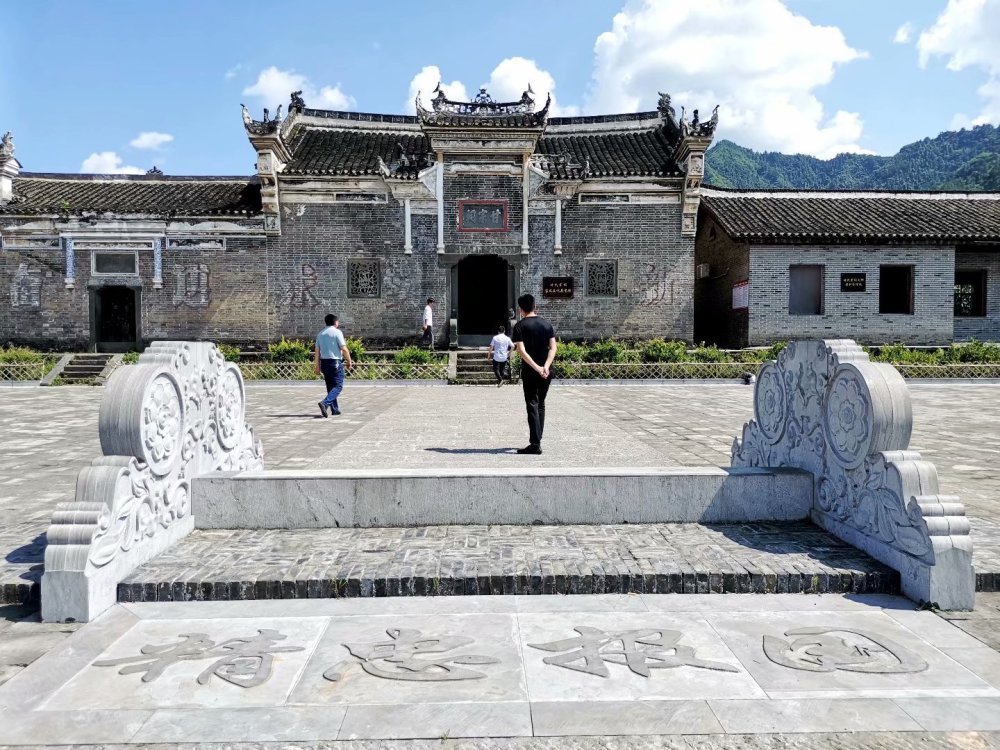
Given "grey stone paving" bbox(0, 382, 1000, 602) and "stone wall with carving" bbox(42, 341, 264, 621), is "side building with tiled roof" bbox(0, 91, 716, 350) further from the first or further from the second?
"stone wall with carving" bbox(42, 341, 264, 621)

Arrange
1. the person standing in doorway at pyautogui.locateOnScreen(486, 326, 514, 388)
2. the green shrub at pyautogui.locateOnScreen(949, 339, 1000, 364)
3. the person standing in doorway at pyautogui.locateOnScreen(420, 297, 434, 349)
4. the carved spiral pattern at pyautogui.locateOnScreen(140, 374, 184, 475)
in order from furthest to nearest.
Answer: the person standing in doorway at pyautogui.locateOnScreen(420, 297, 434, 349) < the green shrub at pyautogui.locateOnScreen(949, 339, 1000, 364) < the person standing in doorway at pyautogui.locateOnScreen(486, 326, 514, 388) < the carved spiral pattern at pyautogui.locateOnScreen(140, 374, 184, 475)

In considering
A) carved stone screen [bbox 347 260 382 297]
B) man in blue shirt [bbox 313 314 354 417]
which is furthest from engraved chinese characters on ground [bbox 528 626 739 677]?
carved stone screen [bbox 347 260 382 297]

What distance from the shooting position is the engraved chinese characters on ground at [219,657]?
261cm

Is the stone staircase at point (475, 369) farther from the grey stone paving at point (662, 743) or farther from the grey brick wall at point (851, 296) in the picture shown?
the grey stone paving at point (662, 743)

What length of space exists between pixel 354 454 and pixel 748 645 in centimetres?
483

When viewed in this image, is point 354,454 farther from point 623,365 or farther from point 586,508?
point 623,365

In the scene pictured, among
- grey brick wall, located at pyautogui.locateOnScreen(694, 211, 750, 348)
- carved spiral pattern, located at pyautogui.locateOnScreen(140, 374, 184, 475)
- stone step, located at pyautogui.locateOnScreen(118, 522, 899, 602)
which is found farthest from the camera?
grey brick wall, located at pyautogui.locateOnScreen(694, 211, 750, 348)

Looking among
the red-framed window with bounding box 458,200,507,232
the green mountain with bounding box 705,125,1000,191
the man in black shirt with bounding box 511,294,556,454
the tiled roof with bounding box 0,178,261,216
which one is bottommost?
the man in black shirt with bounding box 511,294,556,454

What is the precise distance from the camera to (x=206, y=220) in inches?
791

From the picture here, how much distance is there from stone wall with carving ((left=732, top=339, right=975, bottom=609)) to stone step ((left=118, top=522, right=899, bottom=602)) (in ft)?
0.57

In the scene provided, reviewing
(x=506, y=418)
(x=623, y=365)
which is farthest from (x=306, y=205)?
(x=506, y=418)

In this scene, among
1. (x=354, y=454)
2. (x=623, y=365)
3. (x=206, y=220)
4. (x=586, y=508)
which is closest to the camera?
(x=586, y=508)

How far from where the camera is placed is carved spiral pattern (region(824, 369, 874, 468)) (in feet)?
12.0

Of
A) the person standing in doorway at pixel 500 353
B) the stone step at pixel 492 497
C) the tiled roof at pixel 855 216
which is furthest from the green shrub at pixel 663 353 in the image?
the stone step at pixel 492 497
